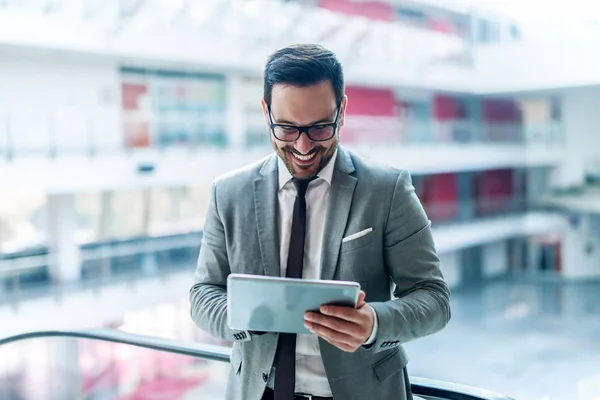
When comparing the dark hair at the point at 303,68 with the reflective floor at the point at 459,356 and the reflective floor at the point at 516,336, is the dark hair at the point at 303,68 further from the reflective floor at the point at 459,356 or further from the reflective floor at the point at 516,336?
the reflective floor at the point at 516,336

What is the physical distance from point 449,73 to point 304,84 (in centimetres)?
613

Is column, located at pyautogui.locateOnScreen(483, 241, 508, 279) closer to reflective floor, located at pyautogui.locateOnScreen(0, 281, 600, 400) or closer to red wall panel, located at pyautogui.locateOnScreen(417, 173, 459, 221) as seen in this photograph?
reflective floor, located at pyautogui.locateOnScreen(0, 281, 600, 400)

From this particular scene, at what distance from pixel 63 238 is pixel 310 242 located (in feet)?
15.8

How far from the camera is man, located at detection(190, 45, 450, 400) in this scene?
107cm

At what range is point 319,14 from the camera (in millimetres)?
5781

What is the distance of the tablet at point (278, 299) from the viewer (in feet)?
3.13

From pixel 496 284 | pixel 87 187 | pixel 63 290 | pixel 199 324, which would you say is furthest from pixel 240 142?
pixel 199 324

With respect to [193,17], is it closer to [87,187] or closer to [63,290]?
[87,187]

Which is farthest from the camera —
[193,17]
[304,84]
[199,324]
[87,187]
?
[193,17]

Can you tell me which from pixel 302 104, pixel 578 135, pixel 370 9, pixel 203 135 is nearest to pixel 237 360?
pixel 302 104

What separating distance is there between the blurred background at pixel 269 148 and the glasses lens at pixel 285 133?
285 cm

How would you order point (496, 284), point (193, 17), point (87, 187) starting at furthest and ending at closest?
point (496, 284)
point (193, 17)
point (87, 187)

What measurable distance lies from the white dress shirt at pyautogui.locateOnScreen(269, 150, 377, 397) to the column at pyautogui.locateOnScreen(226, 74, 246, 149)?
5298 millimetres

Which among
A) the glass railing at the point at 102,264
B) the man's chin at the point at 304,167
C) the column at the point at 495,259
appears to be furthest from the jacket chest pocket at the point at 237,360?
the column at the point at 495,259
